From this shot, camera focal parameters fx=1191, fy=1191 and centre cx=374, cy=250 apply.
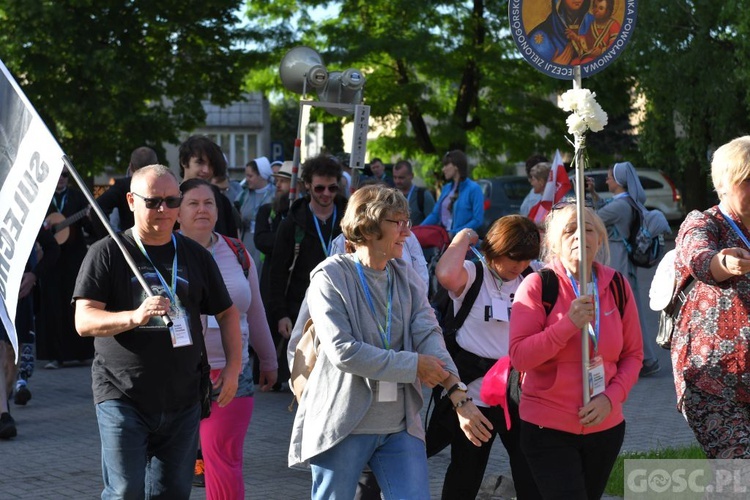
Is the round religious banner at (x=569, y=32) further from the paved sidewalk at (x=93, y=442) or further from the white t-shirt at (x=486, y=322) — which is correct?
the paved sidewalk at (x=93, y=442)

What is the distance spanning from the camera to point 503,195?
87.4 ft

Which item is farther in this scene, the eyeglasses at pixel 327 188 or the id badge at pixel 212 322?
the eyeglasses at pixel 327 188

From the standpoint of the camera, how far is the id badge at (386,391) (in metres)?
4.48

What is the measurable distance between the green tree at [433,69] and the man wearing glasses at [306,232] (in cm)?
2376

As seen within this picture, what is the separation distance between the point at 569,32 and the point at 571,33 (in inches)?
0.6

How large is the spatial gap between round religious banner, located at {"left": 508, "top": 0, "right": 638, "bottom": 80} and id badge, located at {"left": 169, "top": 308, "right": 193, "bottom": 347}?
1.88m

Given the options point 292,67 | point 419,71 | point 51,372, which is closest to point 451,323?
point 292,67

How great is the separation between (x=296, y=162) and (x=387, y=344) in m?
5.50

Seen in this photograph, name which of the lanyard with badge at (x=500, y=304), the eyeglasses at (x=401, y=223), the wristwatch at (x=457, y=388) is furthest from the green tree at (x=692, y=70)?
the wristwatch at (x=457, y=388)

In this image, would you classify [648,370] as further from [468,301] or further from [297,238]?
[468,301]

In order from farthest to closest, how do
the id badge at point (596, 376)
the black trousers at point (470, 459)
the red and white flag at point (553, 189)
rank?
the red and white flag at point (553, 189)
the black trousers at point (470, 459)
the id badge at point (596, 376)

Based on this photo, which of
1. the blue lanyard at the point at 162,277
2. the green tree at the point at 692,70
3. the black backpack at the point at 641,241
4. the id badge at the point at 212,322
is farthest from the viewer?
the green tree at the point at 692,70

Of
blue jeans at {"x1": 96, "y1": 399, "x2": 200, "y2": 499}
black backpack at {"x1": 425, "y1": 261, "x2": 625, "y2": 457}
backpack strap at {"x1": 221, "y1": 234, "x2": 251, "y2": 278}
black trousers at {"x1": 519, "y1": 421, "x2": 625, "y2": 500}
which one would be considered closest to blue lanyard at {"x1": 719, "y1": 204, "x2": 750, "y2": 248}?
black trousers at {"x1": 519, "y1": 421, "x2": 625, "y2": 500}

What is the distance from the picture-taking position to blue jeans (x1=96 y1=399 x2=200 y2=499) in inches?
183
